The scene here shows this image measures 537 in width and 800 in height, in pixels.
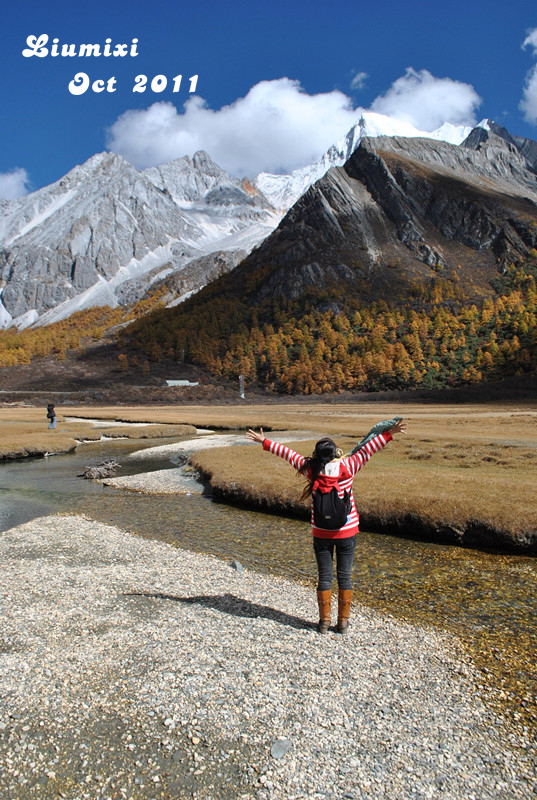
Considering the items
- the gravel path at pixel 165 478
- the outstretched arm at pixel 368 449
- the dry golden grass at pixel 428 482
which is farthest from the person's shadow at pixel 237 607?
the gravel path at pixel 165 478

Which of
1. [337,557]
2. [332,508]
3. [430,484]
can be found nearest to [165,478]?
[430,484]

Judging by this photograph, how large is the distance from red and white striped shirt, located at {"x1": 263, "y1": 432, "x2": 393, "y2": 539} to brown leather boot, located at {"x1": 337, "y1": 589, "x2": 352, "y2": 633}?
157 cm

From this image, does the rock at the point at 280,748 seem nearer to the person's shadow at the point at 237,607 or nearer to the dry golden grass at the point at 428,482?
the person's shadow at the point at 237,607

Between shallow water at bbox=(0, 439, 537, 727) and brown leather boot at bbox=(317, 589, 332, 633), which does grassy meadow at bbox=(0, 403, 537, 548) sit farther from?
brown leather boot at bbox=(317, 589, 332, 633)

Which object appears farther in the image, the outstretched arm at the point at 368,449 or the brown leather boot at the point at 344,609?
the brown leather boot at the point at 344,609

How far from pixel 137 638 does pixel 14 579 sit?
6280mm

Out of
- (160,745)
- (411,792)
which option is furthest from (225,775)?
(411,792)

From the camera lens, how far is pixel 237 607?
41.1 ft

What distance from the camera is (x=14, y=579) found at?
1461 cm

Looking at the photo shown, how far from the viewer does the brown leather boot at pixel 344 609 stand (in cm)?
1051

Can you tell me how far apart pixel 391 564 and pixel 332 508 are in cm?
771

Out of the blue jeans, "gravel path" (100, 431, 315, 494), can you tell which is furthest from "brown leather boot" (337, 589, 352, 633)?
"gravel path" (100, 431, 315, 494)

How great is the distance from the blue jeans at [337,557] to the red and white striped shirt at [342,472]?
0.53ft

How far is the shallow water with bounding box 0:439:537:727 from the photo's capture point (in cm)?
1013
